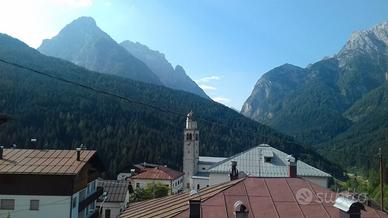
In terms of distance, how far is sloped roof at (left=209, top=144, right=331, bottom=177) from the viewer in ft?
146

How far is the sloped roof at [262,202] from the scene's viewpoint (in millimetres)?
16359

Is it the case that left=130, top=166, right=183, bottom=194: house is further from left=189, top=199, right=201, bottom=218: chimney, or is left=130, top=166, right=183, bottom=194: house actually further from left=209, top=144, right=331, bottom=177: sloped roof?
left=189, top=199, right=201, bottom=218: chimney

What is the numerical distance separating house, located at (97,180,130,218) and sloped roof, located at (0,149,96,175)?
13876 mm

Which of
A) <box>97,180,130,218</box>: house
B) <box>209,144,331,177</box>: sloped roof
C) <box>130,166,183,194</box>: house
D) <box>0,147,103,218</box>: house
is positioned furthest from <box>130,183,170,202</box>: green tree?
<box>130,166,183,194</box>: house

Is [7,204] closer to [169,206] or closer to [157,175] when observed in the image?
[169,206]

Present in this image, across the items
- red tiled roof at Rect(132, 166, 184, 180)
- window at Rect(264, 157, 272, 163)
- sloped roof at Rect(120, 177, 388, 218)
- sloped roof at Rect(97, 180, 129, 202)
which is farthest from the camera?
red tiled roof at Rect(132, 166, 184, 180)

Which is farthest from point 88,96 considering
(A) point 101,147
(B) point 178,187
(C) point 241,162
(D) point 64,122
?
(C) point 241,162

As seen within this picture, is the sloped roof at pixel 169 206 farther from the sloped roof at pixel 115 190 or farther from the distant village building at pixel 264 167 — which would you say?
the sloped roof at pixel 115 190

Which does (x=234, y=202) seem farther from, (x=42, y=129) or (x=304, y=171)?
(x=42, y=129)

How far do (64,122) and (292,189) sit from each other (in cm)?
13250

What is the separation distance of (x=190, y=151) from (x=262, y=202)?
82.7 metres

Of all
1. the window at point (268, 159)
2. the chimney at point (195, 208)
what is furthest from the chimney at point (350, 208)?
the window at point (268, 159)

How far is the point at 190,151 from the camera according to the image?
99.4 metres

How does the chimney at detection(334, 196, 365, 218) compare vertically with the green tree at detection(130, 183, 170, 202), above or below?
above
